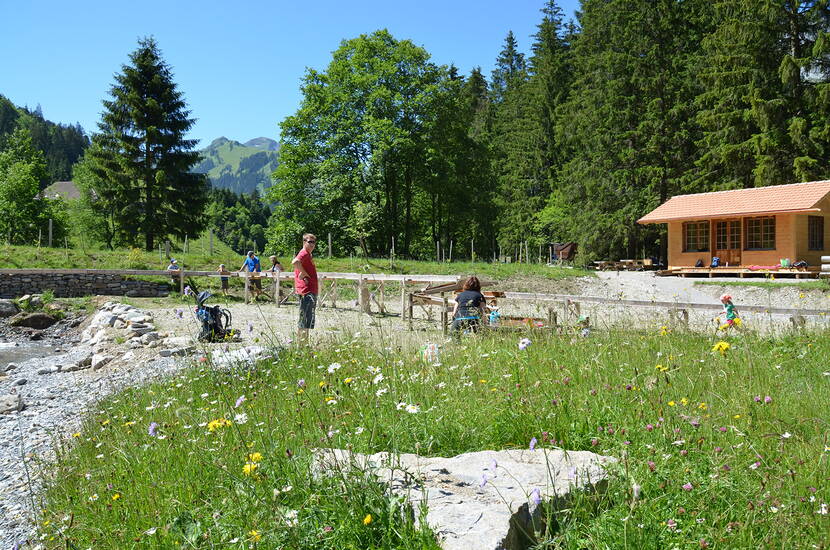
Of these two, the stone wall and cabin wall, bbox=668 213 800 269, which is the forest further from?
the stone wall

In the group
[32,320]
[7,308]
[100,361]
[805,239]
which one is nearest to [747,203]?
[805,239]

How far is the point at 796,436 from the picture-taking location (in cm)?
318

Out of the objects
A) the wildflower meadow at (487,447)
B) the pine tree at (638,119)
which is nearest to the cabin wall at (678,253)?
the pine tree at (638,119)

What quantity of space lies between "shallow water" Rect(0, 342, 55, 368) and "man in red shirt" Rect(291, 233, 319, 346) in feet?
26.2

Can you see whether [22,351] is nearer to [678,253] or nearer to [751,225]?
[678,253]

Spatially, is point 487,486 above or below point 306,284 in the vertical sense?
below

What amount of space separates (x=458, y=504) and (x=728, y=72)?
30863 millimetres

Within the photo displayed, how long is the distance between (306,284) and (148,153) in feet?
94.6

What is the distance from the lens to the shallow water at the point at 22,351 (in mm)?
13250

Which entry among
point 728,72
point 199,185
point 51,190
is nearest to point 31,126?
point 51,190

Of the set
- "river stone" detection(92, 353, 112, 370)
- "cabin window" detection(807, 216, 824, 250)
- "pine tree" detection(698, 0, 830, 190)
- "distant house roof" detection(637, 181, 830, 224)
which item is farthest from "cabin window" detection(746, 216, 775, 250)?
"river stone" detection(92, 353, 112, 370)

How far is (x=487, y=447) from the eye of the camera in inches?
132

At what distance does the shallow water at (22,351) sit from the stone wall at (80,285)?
21.0 feet

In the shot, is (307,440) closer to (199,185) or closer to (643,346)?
(643,346)
